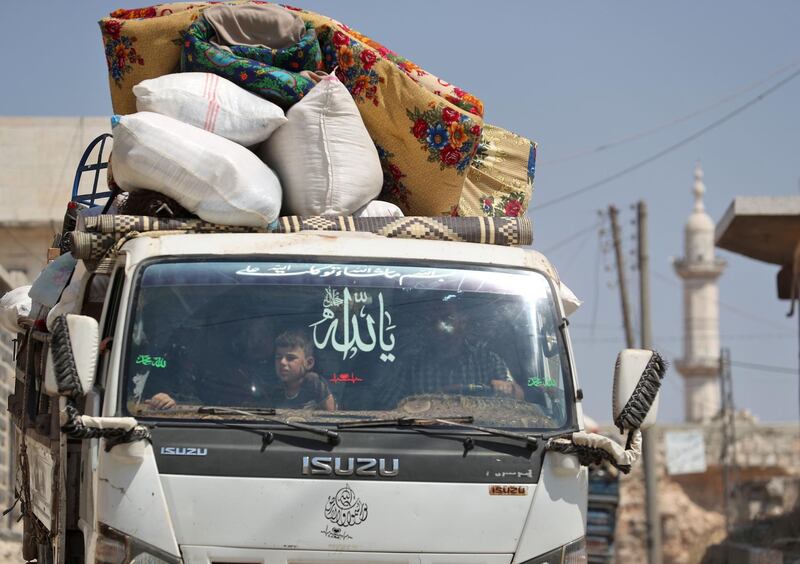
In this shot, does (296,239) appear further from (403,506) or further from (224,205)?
(403,506)

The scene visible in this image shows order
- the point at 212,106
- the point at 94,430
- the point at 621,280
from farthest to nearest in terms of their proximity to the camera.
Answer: the point at 621,280 → the point at 212,106 → the point at 94,430

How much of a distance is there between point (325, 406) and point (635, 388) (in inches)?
51.4

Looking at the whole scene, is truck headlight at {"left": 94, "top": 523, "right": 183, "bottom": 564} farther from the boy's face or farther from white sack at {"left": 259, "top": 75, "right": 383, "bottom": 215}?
white sack at {"left": 259, "top": 75, "right": 383, "bottom": 215}

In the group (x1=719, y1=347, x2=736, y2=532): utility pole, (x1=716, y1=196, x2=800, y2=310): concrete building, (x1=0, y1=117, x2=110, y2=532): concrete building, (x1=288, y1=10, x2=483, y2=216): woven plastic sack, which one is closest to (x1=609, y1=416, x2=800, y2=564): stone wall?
(x1=719, y1=347, x2=736, y2=532): utility pole

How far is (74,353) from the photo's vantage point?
5254 mm

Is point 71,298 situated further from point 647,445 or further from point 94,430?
point 647,445

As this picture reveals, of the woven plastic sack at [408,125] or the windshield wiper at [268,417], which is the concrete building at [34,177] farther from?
the windshield wiper at [268,417]

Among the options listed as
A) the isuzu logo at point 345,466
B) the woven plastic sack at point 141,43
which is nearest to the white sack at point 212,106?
the woven plastic sack at point 141,43

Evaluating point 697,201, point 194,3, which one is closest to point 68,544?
point 194,3

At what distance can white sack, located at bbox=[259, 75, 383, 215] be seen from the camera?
6.49 metres

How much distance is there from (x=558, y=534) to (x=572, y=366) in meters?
0.72

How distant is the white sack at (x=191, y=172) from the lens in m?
6.00

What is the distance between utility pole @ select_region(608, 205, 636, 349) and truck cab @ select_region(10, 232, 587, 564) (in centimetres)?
2599

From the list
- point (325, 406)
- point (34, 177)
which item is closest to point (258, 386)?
point (325, 406)
